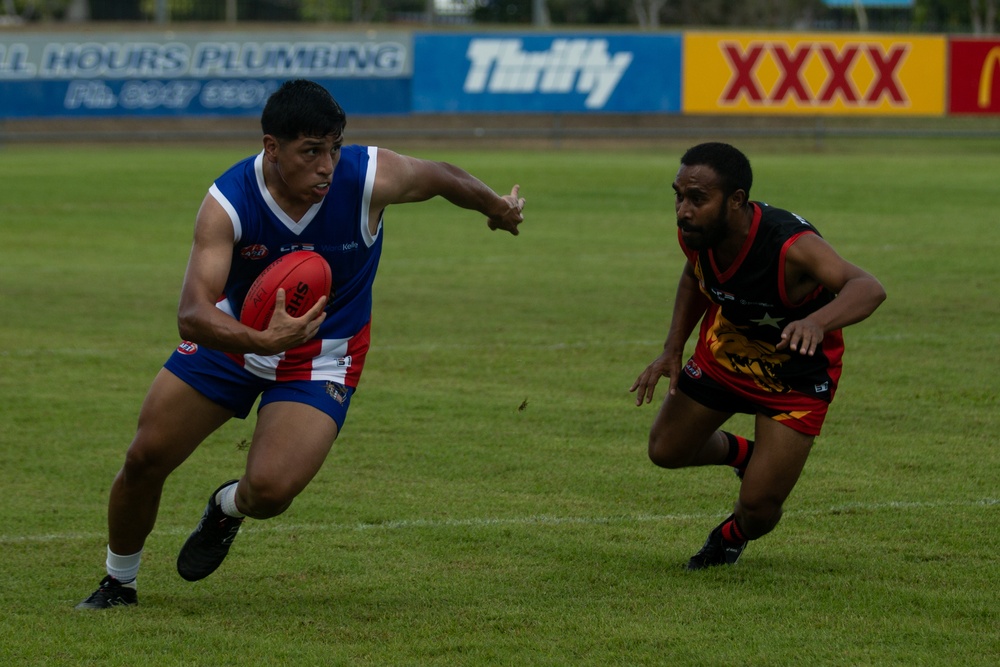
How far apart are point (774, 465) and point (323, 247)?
6.73ft

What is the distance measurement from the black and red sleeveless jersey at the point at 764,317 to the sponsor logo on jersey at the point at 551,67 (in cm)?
2584

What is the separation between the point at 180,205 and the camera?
2112 centimetres

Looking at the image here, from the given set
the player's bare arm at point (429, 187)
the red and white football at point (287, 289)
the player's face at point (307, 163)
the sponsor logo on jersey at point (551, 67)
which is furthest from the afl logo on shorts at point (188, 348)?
the sponsor logo on jersey at point (551, 67)

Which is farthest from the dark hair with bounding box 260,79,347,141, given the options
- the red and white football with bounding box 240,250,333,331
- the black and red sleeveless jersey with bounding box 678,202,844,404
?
the black and red sleeveless jersey with bounding box 678,202,844,404

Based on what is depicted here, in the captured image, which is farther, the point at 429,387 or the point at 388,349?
the point at 388,349

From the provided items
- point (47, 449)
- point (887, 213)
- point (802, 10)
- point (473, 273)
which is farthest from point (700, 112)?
point (47, 449)

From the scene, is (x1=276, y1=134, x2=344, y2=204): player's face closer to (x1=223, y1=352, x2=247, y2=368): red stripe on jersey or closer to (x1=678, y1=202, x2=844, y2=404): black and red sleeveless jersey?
(x1=223, y1=352, x2=247, y2=368): red stripe on jersey

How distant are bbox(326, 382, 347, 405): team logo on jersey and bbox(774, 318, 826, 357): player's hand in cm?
171

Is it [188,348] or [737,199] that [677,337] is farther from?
[188,348]

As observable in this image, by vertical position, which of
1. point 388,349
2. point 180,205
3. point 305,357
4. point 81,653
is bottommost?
point 180,205

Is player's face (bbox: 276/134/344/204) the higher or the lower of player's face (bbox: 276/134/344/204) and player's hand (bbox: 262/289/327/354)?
the higher

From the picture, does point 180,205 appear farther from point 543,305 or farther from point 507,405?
point 507,405

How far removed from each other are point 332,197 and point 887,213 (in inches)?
628

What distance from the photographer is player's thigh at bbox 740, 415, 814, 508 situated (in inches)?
231
